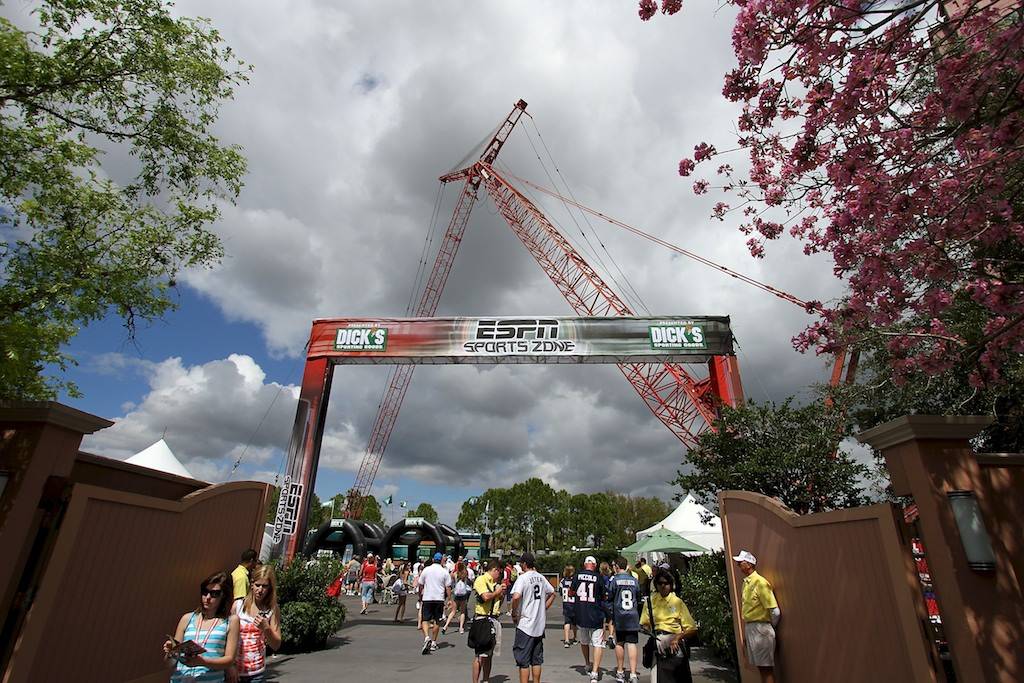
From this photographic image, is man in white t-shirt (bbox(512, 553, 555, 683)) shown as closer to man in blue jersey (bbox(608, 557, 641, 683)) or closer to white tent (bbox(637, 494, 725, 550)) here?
man in blue jersey (bbox(608, 557, 641, 683))

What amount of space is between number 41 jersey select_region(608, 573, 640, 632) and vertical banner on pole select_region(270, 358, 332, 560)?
12.8 m

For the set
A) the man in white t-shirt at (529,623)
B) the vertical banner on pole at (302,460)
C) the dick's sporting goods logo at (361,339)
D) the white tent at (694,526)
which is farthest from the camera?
the dick's sporting goods logo at (361,339)

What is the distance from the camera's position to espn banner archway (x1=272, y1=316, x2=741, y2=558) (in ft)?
60.8

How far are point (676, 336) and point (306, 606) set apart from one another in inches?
555

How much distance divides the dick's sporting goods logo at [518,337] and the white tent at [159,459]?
31.2 ft

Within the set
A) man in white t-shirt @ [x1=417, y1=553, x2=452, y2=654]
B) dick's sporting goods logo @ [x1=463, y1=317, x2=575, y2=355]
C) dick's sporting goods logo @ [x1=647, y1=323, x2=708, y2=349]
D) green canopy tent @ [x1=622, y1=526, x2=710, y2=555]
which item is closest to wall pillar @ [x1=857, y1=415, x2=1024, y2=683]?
man in white t-shirt @ [x1=417, y1=553, x2=452, y2=654]

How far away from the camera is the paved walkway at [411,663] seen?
7.88m

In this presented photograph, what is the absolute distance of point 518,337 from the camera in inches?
762

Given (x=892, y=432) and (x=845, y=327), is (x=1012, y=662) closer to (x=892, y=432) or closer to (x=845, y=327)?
(x=892, y=432)

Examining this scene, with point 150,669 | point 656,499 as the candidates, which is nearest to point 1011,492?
point 150,669

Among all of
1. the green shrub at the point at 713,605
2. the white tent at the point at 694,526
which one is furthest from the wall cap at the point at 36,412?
the white tent at the point at 694,526

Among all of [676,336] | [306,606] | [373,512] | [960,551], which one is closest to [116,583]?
[306,606]

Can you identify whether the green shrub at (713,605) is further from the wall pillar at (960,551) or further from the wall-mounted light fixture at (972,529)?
the wall-mounted light fixture at (972,529)

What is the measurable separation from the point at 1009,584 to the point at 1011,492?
26.4 inches
